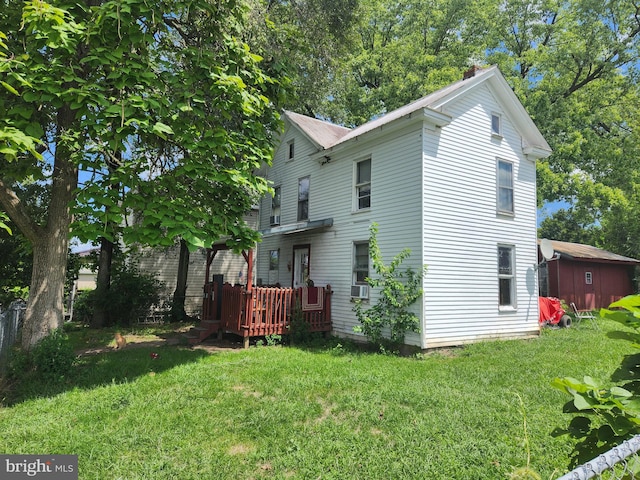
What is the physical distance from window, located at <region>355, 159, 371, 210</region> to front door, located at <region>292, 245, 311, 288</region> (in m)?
2.66

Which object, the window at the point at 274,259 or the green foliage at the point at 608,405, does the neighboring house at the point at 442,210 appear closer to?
the window at the point at 274,259

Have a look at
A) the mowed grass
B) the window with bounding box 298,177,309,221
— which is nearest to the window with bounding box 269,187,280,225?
the window with bounding box 298,177,309,221

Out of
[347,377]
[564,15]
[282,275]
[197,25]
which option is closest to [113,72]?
[197,25]

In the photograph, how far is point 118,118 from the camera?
18.0 feet

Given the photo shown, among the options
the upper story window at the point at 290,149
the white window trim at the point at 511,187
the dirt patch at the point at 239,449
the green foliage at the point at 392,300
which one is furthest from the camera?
the upper story window at the point at 290,149

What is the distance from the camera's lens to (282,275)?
14.0 m

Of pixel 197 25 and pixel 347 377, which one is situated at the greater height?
pixel 197 25

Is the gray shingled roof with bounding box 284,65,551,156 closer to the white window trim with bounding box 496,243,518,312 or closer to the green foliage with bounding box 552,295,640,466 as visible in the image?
the white window trim with bounding box 496,243,518,312

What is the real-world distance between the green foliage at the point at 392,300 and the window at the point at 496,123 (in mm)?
5062

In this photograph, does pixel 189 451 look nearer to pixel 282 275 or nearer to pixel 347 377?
pixel 347 377

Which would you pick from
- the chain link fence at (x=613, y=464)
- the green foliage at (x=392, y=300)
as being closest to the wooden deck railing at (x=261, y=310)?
the green foliage at (x=392, y=300)

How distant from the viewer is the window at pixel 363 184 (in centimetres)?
1097

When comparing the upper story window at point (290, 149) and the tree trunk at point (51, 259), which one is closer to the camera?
the tree trunk at point (51, 259)

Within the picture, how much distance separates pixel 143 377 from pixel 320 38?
1108 centimetres
